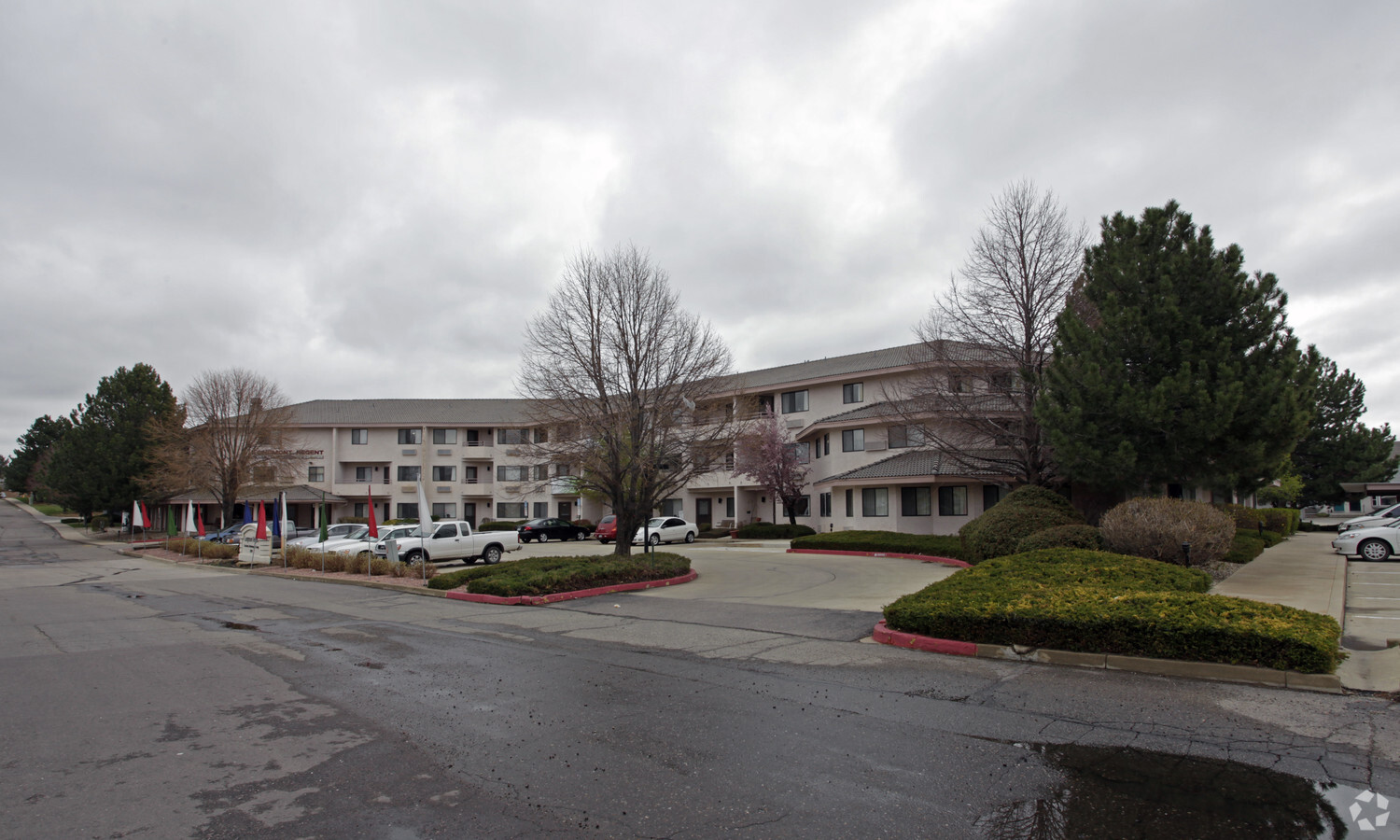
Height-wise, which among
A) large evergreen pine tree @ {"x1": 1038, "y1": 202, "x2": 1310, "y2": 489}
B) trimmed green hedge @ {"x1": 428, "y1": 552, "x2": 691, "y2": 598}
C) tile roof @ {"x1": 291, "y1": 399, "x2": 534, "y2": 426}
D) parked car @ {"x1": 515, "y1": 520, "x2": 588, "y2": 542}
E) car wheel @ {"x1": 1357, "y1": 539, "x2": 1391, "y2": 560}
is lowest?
parked car @ {"x1": 515, "y1": 520, "x2": 588, "y2": 542}

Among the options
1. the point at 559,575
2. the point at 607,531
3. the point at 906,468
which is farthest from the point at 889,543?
the point at 607,531

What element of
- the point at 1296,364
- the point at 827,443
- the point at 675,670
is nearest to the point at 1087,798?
the point at 675,670

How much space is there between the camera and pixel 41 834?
4.67 meters

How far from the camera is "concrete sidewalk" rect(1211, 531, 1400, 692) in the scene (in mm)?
8117

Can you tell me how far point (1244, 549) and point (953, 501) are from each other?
11.9 m

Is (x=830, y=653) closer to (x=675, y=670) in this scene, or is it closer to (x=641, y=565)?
(x=675, y=670)

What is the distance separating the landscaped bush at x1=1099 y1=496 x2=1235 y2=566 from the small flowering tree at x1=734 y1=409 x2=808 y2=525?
2217 cm

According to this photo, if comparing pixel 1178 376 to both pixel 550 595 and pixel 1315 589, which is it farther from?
pixel 550 595

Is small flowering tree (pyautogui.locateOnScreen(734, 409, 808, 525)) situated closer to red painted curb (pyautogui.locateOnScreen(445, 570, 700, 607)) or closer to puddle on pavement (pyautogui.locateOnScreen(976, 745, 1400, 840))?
red painted curb (pyautogui.locateOnScreen(445, 570, 700, 607))

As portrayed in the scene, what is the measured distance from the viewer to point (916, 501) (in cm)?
3450

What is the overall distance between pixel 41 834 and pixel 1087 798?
6.46m

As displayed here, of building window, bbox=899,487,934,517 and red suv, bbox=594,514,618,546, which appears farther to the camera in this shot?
red suv, bbox=594,514,618,546

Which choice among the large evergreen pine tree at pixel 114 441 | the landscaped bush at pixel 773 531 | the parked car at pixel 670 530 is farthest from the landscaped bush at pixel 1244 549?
the large evergreen pine tree at pixel 114 441

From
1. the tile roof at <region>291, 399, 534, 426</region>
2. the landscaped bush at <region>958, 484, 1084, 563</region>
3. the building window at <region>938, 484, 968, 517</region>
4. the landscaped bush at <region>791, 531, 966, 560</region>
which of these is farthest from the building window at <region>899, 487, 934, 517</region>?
the tile roof at <region>291, 399, 534, 426</region>
